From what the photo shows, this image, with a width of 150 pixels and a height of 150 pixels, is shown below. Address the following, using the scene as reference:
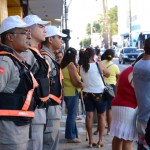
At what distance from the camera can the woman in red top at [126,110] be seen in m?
5.38

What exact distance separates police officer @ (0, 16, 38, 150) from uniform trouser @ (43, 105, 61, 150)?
1371 millimetres

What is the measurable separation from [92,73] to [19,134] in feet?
13.4

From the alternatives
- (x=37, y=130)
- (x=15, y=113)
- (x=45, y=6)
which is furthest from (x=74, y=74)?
(x=45, y=6)

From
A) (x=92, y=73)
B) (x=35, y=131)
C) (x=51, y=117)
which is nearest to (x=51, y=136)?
(x=51, y=117)

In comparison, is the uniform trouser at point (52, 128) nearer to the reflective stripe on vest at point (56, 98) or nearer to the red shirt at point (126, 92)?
the reflective stripe on vest at point (56, 98)

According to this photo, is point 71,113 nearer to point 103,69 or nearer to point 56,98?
point 103,69

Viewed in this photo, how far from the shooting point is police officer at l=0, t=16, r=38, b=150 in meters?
3.73

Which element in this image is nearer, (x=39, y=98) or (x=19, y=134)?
(x=19, y=134)

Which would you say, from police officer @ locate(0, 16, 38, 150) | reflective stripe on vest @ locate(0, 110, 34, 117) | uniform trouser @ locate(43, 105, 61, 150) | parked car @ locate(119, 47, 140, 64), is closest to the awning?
uniform trouser @ locate(43, 105, 61, 150)

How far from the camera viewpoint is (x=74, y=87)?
26.8ft

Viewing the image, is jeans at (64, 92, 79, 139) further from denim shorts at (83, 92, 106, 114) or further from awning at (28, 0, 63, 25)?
awning at (28, 0, 63, 25)

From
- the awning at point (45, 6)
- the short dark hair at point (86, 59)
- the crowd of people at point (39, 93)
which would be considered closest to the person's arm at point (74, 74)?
the short dark hair at point (86, 59)

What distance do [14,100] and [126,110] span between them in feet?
6.67

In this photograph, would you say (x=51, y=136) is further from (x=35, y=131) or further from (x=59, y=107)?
(x=35, y=131)
